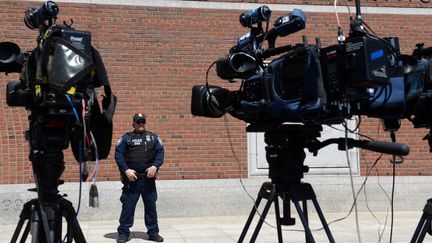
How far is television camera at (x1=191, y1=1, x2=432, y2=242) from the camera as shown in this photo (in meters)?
3.29

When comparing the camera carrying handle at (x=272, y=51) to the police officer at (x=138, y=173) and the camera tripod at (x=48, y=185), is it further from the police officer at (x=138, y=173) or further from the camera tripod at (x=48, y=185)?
the police officer at (x=138, y=173)

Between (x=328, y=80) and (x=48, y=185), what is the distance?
1.99 metres

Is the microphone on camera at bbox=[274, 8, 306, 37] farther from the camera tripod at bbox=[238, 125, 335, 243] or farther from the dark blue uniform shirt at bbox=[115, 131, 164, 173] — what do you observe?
the dark blue uniform shirt at bbox=[115, 131, 164, 173]

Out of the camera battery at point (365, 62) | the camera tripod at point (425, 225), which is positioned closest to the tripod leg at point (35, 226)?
the camera battery at point (365, 62)

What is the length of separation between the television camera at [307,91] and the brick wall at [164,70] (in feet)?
17.8

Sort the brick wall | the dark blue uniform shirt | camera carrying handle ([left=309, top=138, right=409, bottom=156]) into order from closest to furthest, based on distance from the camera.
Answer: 1. camera carrying handle ([left=309, top=138, right=409, bottom=156])
2. the dark blue uniform shirt
3. the brick wall

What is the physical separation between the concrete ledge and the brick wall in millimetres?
223

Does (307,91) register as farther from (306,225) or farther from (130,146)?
(130,146)

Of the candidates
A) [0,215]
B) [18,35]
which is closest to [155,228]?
[0,215]

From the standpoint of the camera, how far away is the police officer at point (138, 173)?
715 centimetres

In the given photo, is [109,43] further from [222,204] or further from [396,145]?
[396,145]

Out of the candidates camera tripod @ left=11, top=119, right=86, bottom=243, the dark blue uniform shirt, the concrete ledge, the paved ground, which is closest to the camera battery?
camera tripod @ left=11, top=119, right=86, bottom=243

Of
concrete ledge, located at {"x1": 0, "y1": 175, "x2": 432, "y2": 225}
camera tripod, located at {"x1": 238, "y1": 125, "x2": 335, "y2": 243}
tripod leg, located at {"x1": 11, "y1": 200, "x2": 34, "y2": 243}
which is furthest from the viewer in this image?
concrete ledge, located at {"x1": 0, "y1": 175, "x2": 432, "y2": 225}

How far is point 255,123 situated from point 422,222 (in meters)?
1.43
